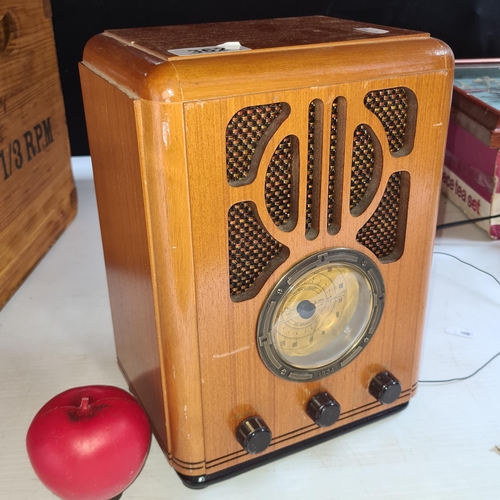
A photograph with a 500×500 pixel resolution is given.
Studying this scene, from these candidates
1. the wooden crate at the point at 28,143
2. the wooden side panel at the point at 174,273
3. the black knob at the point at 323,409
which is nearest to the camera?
the wooden side panel at the point at 174,273

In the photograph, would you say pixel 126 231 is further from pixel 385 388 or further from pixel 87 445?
pixel 385 388

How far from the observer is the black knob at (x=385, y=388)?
84 centimetres

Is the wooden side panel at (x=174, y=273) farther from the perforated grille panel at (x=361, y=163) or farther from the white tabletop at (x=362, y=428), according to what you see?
the perforated grille panel at (x=361, y=163)

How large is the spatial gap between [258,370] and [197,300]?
0.14 metres

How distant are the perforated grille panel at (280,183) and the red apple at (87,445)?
29 centimetres

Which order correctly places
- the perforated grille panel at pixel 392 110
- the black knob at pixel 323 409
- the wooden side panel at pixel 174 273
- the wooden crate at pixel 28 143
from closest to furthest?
the wooden side panel at pixel 174 273, the perforated grille panel at pixel 392 110, the black knob at pixel 323 409, the wooden crate at pixel 28 143

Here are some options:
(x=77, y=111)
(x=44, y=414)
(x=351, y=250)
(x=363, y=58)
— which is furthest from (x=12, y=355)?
(x=77, y=111)

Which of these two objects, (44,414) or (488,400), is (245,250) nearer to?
(44,414)

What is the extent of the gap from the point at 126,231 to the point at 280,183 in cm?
20

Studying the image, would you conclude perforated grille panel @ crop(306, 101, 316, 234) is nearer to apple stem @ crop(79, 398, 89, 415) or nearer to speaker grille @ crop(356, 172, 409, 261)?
speaker grille @ crop(356, 172, 409, 261)

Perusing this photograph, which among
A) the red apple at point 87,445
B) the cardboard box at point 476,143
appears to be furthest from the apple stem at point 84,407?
the cardboard box at point 476,143

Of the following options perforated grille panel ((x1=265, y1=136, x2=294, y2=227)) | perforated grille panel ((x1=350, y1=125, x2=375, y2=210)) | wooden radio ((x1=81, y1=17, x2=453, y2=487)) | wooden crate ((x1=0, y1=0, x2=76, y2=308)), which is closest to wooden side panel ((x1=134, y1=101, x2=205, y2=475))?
wooden radio ((x1=81, y1=17, x2=453, y2=487))

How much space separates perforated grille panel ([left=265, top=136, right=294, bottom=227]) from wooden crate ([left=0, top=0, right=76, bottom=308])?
73 cm

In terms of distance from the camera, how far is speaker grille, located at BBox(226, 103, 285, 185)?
63cm
